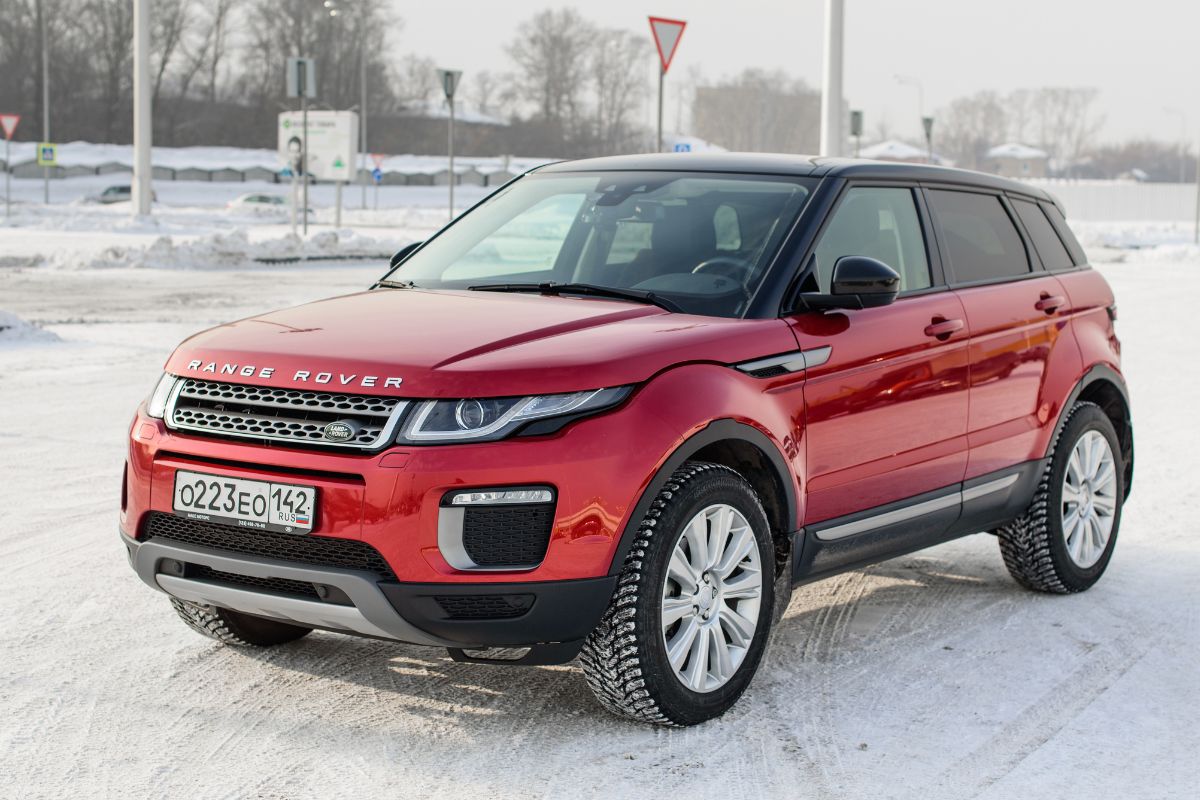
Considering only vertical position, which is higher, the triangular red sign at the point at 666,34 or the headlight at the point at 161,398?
the triangular red sign at the point at 666,34

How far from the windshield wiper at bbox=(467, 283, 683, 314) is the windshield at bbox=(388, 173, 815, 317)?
1.4 inches

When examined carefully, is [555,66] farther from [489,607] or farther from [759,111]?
[489,607]

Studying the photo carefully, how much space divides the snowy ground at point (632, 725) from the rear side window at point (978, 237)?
133 cm

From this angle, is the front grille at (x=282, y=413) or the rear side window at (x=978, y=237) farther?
the rear side window at (x=978, y=237)

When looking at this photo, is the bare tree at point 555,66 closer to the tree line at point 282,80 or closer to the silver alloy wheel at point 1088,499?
the tree line at point 282,80

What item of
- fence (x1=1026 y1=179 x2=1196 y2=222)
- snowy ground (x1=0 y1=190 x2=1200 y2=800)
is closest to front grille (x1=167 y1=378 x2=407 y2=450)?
snowy ground (x1=0 y1=190 x2=1200 y2=800)

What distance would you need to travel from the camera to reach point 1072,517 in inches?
247

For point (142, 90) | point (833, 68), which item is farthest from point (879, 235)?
point (142, 90)

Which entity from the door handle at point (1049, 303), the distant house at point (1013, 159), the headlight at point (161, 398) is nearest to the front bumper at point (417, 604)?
the headlight at point (161, 398)

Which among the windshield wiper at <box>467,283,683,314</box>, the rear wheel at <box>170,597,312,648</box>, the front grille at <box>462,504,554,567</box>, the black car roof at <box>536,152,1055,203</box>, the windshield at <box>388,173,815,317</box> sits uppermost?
the black car roof at <box>536,152,1055,203</box>

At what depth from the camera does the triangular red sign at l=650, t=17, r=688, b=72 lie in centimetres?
1432

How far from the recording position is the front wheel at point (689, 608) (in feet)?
13.7

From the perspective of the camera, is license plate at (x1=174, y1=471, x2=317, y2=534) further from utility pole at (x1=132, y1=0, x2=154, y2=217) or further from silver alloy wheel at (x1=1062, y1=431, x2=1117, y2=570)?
utility pole at (x1=132, y1=0, x2=154, y2=217)

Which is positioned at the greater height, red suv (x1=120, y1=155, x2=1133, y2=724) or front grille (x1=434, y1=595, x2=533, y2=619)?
red suv (x1=120, y1=155, x2=1133, y2=724)
